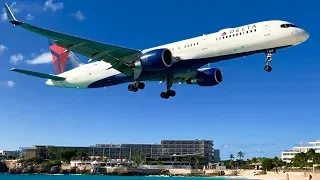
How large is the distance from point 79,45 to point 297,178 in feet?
377

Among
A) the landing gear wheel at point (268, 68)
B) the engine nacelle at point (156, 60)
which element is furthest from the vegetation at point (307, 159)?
the landing gear wheel at point (268, 68)

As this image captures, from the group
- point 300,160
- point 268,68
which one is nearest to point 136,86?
point 268,68

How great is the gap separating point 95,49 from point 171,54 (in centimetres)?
832

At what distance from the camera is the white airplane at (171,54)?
38625mm

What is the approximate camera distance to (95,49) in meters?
44.8

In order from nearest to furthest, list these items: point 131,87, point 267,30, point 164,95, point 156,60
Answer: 1. point 267,30
2. point 156,60
3. point 131,87
4. point 164,95

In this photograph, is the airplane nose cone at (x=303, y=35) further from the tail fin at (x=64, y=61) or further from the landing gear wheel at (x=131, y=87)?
the tail fin at (x=64, y=61)

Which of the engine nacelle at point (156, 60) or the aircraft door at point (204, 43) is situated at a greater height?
the aircraft door at point (204, 43)

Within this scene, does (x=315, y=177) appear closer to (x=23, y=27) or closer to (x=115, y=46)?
(x=115, y=46)

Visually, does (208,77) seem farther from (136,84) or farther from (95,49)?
(95,49)

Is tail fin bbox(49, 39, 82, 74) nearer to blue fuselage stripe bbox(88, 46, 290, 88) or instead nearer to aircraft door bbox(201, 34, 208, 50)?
blue fuselage stripe bbox(88, 46, 290, 88)

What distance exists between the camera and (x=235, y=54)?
41094mm

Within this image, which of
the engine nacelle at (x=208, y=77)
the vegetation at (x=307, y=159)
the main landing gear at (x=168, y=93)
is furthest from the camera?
the vegetation at (x=307, y=159)

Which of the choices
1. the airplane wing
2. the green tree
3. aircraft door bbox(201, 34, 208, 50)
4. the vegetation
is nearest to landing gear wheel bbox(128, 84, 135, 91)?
the airplane wing
